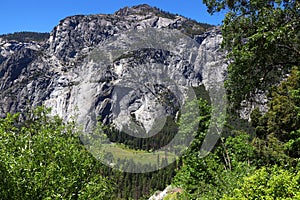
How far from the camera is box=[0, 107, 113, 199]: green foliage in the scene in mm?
8172

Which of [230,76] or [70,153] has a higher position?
[230,76]

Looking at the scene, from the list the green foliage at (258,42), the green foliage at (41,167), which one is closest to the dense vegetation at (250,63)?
the green foliage at (258,42)

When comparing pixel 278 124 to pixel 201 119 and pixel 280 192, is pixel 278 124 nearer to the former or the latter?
pixel 201 119

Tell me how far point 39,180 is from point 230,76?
777 cm

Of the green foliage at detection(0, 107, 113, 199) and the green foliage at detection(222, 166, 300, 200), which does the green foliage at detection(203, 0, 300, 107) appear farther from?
the green foliage at detection(0, 107, 113, 199)

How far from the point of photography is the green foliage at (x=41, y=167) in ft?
26.8

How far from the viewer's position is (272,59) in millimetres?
11867

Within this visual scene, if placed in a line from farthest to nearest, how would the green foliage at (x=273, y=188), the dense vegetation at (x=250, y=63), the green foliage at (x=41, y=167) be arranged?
1. the dense vegetation at (x=250, y=63)
2. the green foliage at (x=41, y=167)
3. the green foliage at (x=273, y=188)

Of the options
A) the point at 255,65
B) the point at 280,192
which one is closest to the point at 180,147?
the point at 255,65

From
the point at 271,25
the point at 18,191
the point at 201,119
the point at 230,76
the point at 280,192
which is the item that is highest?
the point at 271,25

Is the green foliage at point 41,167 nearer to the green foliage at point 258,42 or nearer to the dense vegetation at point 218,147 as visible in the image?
the dense vegetation at point 218,147

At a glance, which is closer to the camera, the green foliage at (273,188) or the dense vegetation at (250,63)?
the green foliage at (273,188)

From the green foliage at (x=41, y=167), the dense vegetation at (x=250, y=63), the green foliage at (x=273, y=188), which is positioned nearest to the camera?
the green foliage at (x=273, y=188)

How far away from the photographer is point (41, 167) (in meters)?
8.68
